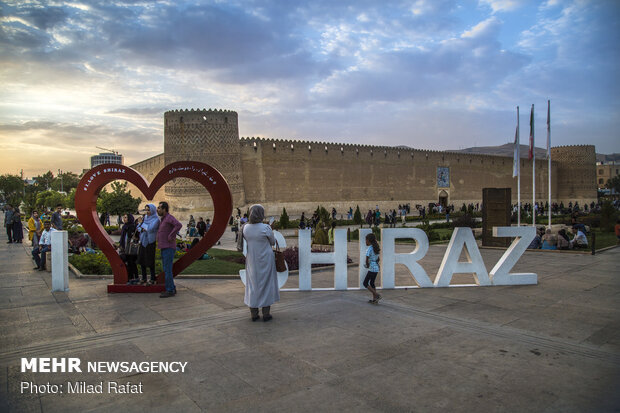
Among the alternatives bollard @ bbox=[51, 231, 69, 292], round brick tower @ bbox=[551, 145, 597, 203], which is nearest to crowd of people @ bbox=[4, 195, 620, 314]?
bollard @ bbox=[51, 231, 69, 292]

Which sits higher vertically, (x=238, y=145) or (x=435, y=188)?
(x=238, y=145)

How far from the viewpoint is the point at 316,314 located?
5055mm

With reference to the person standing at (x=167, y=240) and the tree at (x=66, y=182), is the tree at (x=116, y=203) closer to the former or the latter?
the person standing at (x=167, y=240)

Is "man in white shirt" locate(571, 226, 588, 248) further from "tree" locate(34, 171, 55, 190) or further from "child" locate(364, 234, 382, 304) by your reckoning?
"tree" locate(34, 171, 55, 190)

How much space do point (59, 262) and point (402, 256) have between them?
5.00 meters

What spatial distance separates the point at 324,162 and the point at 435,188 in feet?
40.4

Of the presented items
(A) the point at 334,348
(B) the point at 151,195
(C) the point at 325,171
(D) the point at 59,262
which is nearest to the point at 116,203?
(C) the point at 325,171

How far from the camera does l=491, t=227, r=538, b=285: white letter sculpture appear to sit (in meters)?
6.72

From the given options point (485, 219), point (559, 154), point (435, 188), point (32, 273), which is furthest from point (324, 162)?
point (559, 154)

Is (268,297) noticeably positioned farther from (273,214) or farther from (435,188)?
(435,188)

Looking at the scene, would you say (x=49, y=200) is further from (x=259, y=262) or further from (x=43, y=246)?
(x=259, y=262)

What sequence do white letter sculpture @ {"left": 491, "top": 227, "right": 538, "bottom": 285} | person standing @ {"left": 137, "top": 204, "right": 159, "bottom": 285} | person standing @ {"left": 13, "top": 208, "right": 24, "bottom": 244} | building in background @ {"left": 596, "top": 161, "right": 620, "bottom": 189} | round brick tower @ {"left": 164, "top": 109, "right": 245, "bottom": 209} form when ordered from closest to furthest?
person standing @ {"left": 137, "top": 204, "right": 159, "bottom": 285}
white letter sculpture @ {"left": 491, "top": 227, "right": 538, "bottom": 285}
person standing @ {"left": 13, "top": 208, "right": 24, "bottom": 244}
round brick tower @ {"left": 164, "top": 109, "right": 245, "bottom": 209}
building in background @ {"left": 596, "top": 161, "right": 620, "bottom": 189}

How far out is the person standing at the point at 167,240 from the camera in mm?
5992

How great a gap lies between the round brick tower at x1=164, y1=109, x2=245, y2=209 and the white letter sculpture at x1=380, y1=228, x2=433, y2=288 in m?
20.4
